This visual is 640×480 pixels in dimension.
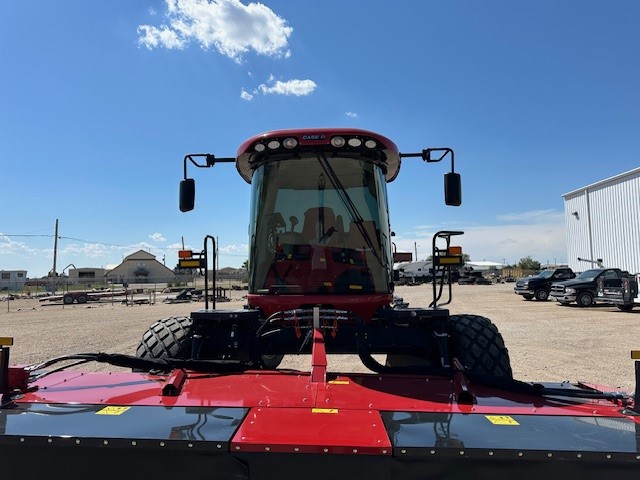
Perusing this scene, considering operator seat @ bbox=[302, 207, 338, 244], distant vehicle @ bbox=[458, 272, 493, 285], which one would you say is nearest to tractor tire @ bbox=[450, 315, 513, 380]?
operator seat @ bbox=[302, 207, 338, 244]

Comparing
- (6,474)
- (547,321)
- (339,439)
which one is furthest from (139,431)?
(547,321)

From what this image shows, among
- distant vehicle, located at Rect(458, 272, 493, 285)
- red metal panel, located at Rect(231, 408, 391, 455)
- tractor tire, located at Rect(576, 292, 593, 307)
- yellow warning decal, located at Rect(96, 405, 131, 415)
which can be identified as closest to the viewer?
red metal panel, located at Rect(231, 408, 391, 455)

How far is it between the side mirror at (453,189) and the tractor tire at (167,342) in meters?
2.65

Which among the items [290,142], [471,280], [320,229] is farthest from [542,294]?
[471,280]

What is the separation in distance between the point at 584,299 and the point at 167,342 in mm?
22019

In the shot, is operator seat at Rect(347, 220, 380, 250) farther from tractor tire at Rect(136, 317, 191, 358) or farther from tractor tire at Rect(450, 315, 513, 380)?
tractor tire at Rect(136, 317, 191, 358)

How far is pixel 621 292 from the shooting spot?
62.0ft

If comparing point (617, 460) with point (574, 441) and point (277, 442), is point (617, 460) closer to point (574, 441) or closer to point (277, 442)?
point (574, 441)

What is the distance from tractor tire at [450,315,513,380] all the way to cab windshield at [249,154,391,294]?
2.54ft

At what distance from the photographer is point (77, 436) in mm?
2213

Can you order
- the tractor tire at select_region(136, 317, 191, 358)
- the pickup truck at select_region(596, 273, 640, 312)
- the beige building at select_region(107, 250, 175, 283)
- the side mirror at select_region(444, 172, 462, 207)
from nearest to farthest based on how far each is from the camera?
the tractor tire at select_region(136, 317, 191, 358)
the side mirror at select_region(444, 172, 462, 207)
the pickup truck at select_region(596, 273, 640, 312)
the beige building at select_region(107, 250, 175, 283)

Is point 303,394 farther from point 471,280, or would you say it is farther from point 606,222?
point 471,280

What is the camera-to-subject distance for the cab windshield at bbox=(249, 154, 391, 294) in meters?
4.18

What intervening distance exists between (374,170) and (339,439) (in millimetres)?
2724
